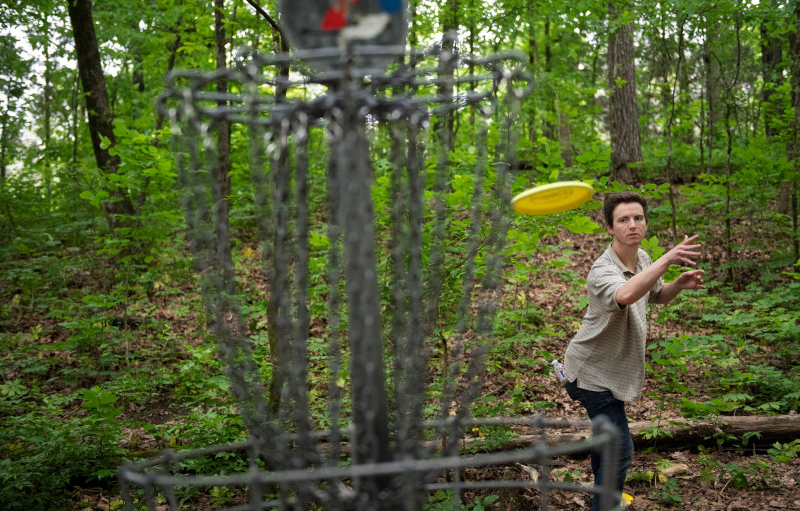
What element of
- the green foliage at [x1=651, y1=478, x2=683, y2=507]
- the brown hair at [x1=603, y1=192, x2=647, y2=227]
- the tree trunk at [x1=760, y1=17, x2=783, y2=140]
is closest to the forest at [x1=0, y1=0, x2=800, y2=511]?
the green foliage at [x1=651, y1=478, x2=683, y2=507]

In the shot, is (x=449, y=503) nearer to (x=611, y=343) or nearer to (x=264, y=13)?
(x=611, y=343)

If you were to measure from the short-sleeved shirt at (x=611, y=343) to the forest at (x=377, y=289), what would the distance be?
21.5 inches

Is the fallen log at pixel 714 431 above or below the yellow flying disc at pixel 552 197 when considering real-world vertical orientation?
below

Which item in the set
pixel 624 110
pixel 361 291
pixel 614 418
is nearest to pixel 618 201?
pixel 614 418

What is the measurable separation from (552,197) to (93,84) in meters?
6.31

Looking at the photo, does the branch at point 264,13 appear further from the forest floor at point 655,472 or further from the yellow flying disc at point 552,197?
the forest floor at point 655,472

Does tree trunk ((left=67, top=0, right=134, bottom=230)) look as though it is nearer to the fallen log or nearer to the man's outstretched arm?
the fallen log

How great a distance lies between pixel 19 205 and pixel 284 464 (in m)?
8.44

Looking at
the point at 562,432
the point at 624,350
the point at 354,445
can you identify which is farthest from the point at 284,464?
the point at 562,432

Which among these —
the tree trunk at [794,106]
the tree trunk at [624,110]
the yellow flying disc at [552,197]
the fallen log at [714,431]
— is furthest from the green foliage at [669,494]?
the tree trunk at [624,110]

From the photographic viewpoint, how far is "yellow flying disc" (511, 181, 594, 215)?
1636 mm

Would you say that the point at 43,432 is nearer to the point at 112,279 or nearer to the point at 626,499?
the point at 626,499

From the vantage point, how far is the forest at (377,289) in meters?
1.55

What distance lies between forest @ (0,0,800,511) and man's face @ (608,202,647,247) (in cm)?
52
